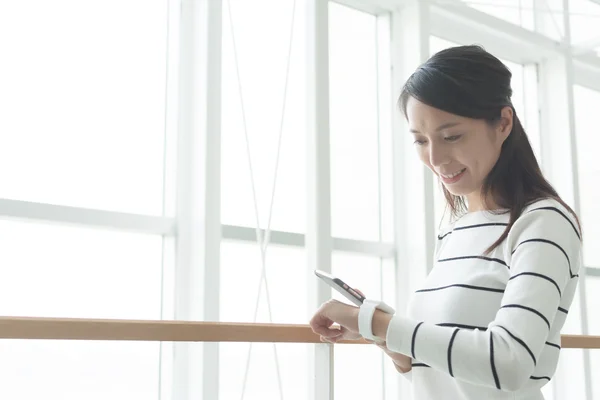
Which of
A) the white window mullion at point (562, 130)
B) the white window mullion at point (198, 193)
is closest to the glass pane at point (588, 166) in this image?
the white window mullion at point (562, 130)

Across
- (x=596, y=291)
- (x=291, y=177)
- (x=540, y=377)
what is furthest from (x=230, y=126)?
(x=596, y=291)

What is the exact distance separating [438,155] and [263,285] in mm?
2044

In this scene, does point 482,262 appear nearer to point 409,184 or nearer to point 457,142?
point 457,142

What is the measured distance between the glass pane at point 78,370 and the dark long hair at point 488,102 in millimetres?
1803

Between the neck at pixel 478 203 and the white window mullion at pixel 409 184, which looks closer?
the neck at pixel 478 203

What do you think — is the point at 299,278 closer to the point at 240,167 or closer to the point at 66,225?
the point at 240,167

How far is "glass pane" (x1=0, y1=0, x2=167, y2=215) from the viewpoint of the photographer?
2.57 metres

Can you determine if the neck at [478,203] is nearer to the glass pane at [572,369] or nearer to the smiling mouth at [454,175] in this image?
the smiling mouth at [454,175]

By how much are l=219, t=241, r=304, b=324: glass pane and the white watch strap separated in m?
1.98

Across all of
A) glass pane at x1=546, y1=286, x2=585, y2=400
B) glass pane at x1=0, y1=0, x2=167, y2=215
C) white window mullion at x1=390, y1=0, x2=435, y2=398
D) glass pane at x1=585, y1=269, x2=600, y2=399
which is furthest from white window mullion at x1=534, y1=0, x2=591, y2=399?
glass pane at x1=0, y1=0, x2=167, y2=215

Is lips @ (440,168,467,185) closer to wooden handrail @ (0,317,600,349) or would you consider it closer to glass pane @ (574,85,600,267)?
wooden handrail @ (0,317,600,349)

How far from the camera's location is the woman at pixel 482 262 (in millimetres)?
990

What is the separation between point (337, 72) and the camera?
366 cm

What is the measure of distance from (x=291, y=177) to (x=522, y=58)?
194 centimetres
